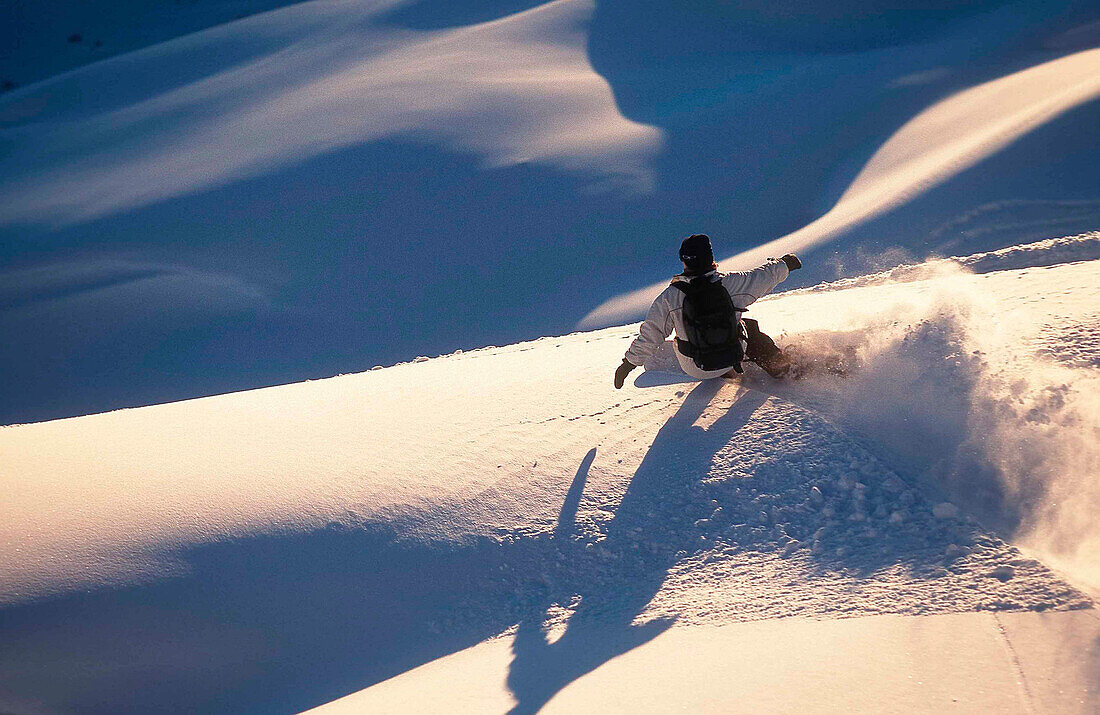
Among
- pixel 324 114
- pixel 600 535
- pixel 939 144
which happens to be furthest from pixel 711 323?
pixel 324 114

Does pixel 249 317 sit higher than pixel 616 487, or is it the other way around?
pixel 249 317

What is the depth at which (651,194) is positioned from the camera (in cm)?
1190

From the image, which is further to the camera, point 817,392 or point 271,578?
point 817,392

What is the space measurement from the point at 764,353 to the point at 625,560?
5.25ft

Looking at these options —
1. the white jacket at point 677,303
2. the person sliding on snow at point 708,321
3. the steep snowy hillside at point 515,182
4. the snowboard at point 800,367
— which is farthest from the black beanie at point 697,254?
the steep snowy hillside at point 515,182

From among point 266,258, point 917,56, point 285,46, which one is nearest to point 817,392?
point 266,258

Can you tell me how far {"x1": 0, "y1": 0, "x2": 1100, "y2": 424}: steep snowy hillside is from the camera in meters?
9.82

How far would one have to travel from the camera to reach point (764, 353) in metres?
4.58

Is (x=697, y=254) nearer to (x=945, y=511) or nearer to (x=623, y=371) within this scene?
(x=623, y=371)

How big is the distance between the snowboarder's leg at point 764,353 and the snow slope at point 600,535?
10 cm

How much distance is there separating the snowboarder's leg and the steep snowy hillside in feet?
14.6

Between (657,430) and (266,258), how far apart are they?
9049mm

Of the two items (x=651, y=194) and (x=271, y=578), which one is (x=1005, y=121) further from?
(x=271, y=578)

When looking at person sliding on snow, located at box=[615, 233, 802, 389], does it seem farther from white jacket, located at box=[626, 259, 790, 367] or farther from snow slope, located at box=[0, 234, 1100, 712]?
snow slope, located at box=[0, 234, 1100, 712]
